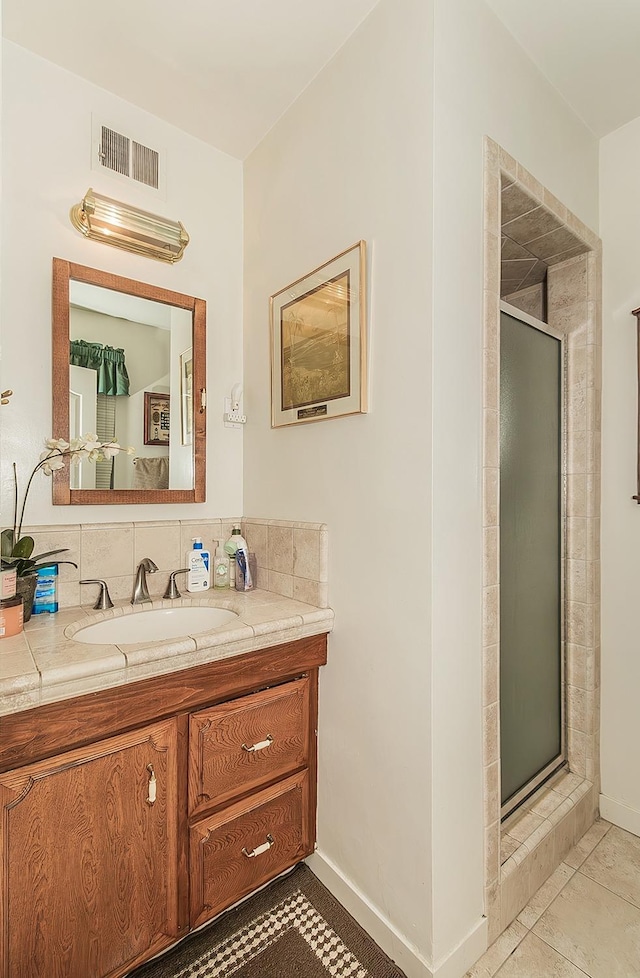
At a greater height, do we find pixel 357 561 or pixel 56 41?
pixel 56 41

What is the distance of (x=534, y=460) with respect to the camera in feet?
5.96

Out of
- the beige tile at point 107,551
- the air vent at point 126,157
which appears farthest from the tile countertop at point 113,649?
the air vent at point 126,157

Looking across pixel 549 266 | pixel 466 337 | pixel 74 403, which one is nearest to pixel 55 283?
pixel 74 403

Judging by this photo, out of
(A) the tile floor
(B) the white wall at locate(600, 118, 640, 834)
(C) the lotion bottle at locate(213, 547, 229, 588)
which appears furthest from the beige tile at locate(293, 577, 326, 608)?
(B) the white wall at locate(600, 118, 640, 834)

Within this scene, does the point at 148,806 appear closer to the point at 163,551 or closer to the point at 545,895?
the point at 163,551

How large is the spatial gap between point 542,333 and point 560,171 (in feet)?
1.80

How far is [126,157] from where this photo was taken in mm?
1776

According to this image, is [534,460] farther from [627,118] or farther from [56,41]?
[56,41]

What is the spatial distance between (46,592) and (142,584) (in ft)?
0.98

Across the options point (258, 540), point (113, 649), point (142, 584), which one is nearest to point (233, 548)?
point (258, 540)

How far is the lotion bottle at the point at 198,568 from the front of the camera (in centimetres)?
187

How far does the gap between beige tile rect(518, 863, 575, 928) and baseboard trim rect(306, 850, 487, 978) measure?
0.20 metres

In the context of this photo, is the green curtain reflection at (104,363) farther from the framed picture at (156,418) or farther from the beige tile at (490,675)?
the beige tile at (490,675)

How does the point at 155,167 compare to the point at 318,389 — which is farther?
the point at 155,167
